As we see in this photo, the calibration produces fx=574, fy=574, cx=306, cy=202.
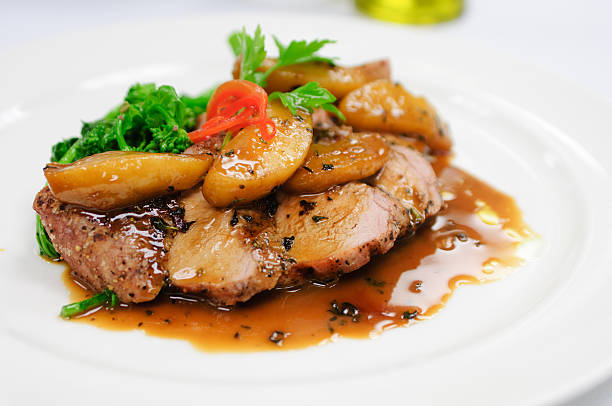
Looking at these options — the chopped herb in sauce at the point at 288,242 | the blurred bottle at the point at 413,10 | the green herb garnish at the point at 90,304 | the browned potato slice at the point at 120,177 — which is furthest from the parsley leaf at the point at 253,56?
the blurred bottle at the point at 413,10

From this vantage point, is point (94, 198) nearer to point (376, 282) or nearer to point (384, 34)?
point (376, 282)

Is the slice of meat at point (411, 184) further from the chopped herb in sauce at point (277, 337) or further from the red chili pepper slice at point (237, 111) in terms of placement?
the chopped herb in sauce at point (277, 337)

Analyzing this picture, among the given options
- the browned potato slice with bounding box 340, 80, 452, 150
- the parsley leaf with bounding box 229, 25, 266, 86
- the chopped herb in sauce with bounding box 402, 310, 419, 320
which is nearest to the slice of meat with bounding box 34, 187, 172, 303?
the parsley leaf with bounding box 229, 25, 266, 86

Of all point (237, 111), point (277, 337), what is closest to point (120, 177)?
point (237, 111)

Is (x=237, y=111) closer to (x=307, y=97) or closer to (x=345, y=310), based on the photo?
(x=307, y=97)

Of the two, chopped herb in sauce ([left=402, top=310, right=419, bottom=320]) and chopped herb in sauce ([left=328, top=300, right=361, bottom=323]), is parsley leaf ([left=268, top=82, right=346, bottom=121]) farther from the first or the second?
chopped herb in sauce ([left=402, top=310, right=419, bottom=320])

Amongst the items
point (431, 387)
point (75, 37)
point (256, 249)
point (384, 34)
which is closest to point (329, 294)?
point (256, 249)
